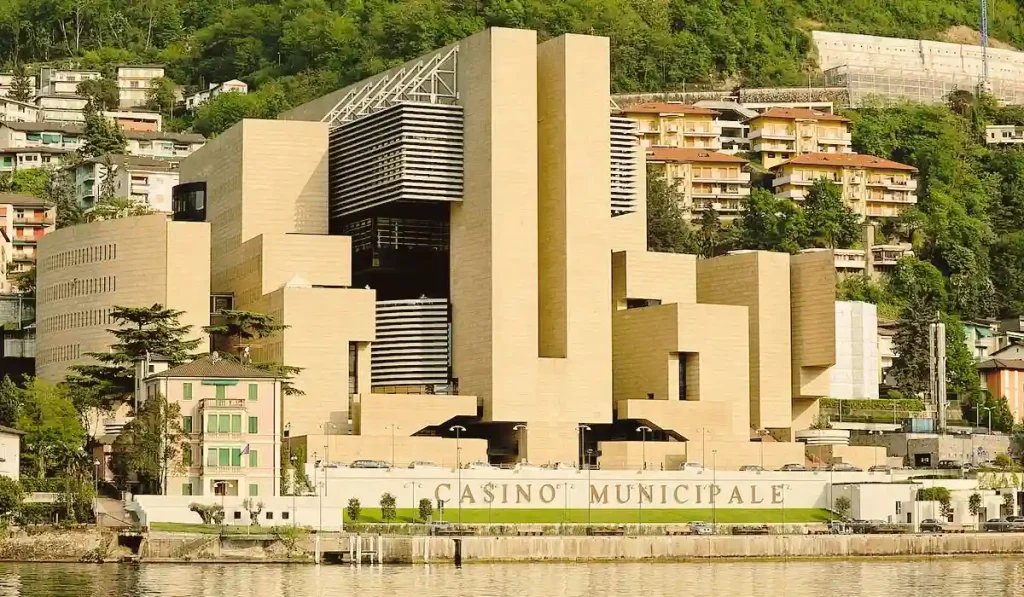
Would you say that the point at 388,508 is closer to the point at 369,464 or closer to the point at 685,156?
the point at 369,464

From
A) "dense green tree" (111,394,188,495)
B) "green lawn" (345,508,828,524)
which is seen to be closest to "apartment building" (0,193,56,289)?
"dense green tree" (111,394,188,495)

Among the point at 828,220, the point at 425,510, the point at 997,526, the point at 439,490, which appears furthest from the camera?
the point at 828,220

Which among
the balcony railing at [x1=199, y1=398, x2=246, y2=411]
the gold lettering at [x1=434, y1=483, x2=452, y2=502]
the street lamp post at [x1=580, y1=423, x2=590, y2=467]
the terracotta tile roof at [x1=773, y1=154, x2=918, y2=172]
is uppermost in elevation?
the terracotta tile roof at [x1=773, y1=154, x2=918, y2=172]

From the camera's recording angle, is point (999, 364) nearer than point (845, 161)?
Yes

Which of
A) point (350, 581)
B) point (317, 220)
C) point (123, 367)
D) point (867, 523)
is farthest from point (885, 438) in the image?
point (350, 581)

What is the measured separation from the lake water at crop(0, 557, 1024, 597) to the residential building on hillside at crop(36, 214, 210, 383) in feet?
99.3

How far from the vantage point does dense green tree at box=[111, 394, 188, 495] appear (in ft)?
337

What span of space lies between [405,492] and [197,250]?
2091 centimetres

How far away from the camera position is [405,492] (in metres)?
111

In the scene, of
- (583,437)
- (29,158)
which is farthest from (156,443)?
Answer: (29,158)

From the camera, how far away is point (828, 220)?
182m

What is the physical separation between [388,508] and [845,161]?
314 ft

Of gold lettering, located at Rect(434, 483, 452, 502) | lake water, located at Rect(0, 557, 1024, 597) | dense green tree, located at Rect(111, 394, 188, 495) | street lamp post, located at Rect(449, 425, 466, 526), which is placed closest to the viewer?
lake water, located at Rect(0, 557, 1024, 597)

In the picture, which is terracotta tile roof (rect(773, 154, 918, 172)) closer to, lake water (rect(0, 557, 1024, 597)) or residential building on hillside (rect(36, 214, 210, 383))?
residential building on hillside (rect(36, 214, 210, 383))
